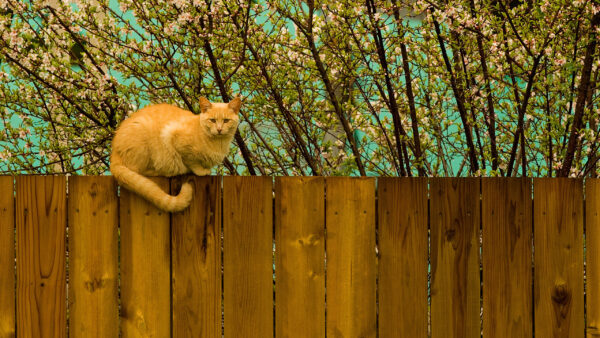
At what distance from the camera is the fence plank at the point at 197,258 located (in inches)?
115

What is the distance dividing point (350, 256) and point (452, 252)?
445mm

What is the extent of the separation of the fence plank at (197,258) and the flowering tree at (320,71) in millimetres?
2022

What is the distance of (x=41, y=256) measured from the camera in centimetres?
290

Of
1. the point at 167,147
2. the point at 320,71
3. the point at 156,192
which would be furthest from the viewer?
the point at 320,71

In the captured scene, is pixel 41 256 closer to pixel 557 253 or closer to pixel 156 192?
pixel 156 192

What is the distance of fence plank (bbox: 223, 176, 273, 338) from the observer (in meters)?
2.90

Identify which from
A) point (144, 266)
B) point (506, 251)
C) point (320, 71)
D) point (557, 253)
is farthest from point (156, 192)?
point (320, 71)

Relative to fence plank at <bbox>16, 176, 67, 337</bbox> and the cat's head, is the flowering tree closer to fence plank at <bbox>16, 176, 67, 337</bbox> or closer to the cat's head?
the cat's head

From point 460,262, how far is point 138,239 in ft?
A: 4.58

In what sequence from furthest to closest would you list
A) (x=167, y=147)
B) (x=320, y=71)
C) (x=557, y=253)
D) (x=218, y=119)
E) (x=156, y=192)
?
(x=320, y=71) < (x=218, y=119) < (x=167, y=147) < (x=557, y=253) < (x=156, y=192)

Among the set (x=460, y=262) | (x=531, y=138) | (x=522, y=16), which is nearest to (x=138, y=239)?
(x=460, y=262)

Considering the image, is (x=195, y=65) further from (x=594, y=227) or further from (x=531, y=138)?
(x=594, y=227)

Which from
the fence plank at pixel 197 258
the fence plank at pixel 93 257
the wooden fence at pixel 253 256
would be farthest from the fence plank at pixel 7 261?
the fence plank at pixel 197 258

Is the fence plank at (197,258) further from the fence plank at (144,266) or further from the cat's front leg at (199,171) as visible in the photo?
the cat's front leg at (199,171)
